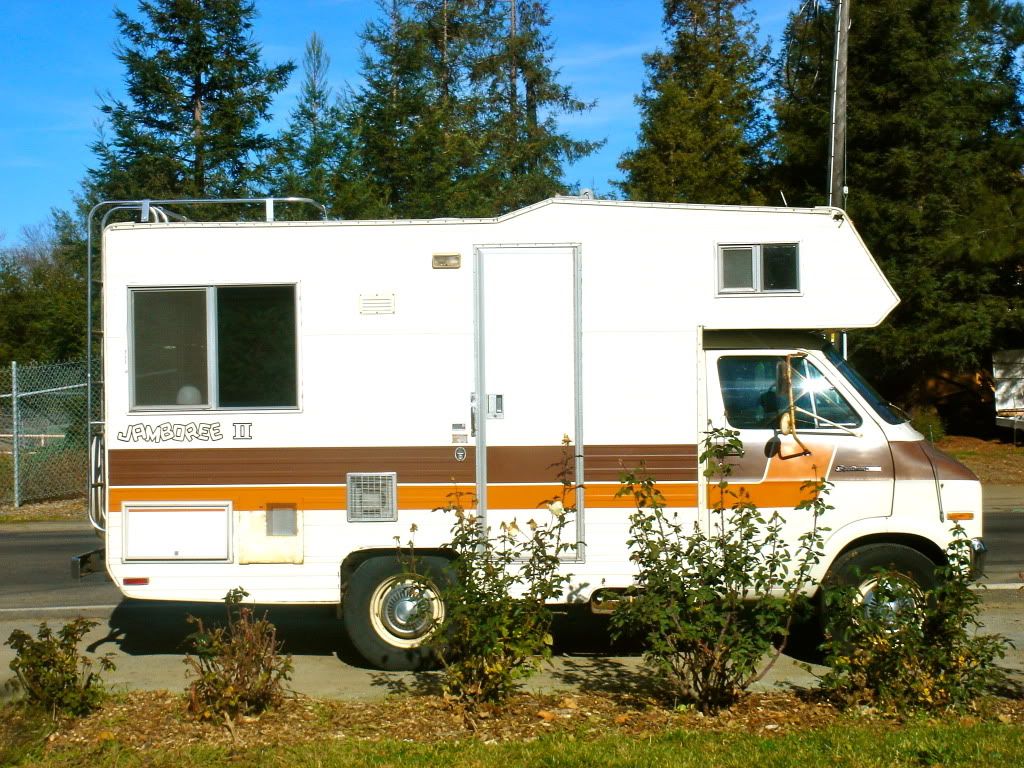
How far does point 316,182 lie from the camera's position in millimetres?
18234

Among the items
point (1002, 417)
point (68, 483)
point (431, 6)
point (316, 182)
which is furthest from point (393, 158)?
point (1002, 417)

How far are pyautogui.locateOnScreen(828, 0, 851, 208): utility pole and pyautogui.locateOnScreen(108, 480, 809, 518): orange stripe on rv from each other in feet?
28.3

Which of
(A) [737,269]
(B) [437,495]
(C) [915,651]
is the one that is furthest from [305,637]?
(C) [915,651]

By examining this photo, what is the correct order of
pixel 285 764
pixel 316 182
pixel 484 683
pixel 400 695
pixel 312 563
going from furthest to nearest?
pixel 316 182, pixel 312 563, pixel 400 695, pixel 484 683, pixel 285 764

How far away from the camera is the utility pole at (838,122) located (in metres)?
14.9

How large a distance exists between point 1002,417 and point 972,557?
18.9 m

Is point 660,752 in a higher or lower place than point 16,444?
lower

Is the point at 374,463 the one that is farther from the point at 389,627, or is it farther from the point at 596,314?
the point at 596,314

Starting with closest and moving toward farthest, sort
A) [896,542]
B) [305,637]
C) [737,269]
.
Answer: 1. [896,542]
2. [737,269]
3. [305,637]

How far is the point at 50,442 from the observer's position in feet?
65.5

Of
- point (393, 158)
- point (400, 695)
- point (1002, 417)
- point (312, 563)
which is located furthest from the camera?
point (1002, 417)

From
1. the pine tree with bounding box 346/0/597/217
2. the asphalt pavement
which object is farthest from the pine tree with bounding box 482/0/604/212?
the asphalt pavement

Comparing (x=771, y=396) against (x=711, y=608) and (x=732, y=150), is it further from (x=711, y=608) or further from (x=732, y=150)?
(x=732, y=150)

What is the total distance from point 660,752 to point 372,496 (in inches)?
108
